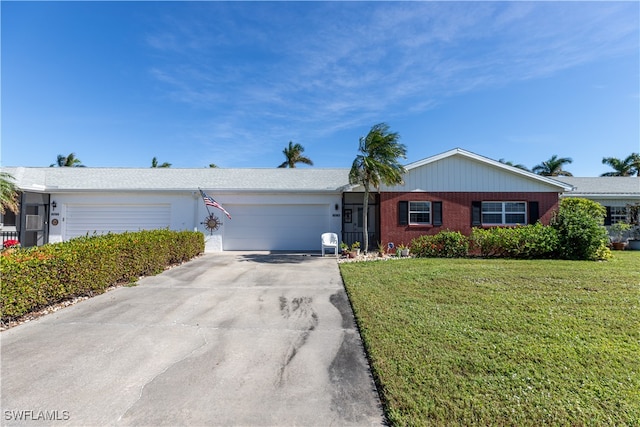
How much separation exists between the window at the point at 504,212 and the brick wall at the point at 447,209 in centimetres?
27

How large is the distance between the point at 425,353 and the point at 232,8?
1078 centimetres

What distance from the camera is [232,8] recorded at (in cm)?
923

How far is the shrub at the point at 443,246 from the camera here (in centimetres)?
1145

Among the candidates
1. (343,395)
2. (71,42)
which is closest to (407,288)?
(343,395)

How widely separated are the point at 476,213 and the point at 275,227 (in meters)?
9.41

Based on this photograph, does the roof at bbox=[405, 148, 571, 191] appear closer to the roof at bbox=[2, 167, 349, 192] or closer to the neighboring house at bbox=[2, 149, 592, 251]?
the neighboring house at bbox=[2, 149, 592, 251]

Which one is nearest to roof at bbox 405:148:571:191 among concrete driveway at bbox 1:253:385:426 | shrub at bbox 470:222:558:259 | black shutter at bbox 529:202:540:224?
black shutter at bbox 529:202:540:224

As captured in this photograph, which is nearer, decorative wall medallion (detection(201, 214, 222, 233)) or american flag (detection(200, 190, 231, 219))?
american flag (detection(200, 190, 231, 219))

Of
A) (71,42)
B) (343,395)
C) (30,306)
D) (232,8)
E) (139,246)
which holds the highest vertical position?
(232,8)

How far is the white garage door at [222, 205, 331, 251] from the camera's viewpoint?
14.3 meters

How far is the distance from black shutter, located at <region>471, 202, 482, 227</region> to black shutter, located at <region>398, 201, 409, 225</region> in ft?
9.71

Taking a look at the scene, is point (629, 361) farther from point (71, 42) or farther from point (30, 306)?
point (71, 42)

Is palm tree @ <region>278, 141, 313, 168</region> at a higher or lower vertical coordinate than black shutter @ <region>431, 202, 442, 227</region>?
higher

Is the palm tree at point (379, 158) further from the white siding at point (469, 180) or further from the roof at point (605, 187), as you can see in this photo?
the roof at point (605, 187)
